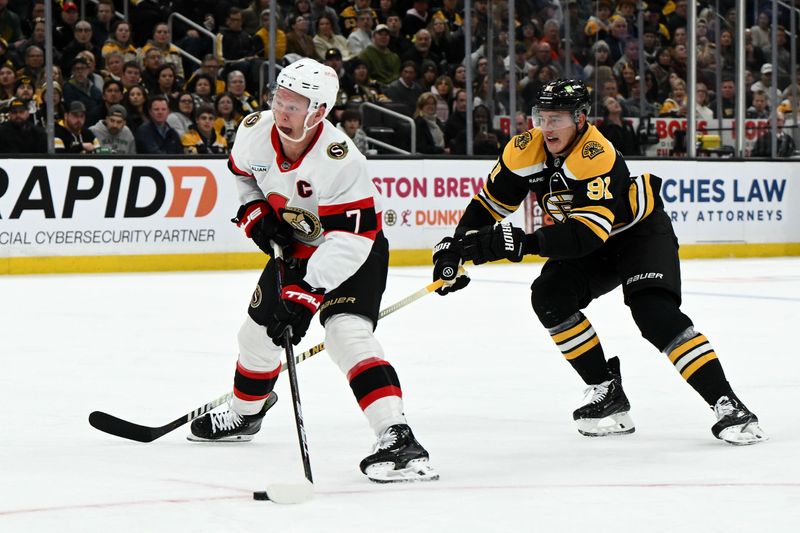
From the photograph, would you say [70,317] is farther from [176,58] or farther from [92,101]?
[176,58]

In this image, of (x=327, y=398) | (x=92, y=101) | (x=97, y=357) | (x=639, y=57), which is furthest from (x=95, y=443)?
(x=639, y=57)

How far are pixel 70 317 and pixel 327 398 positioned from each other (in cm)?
284

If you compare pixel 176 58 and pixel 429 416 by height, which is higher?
pixel 176 58

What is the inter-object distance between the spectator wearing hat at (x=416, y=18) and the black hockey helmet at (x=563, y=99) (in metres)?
8.62

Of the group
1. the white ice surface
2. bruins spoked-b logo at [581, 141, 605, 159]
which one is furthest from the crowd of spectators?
bruins spoked-b logo at [581, 141, 605, 159]

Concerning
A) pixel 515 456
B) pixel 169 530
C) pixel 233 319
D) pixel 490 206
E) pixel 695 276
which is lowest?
pixel 695 276

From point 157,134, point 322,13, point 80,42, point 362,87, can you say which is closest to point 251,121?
point 157,134

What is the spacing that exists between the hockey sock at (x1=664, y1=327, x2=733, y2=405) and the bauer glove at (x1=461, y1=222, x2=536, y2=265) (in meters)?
0.52

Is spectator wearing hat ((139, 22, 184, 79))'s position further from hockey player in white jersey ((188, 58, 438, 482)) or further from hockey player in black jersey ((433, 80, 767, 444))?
hockey player in white jersey ((188, 58, 438, 482))

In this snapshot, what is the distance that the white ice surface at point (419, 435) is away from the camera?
2.72 meters

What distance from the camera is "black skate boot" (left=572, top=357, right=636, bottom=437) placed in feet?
12.5

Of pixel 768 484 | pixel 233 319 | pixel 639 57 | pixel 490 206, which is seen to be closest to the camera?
pixel 768 484

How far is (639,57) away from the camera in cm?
1232

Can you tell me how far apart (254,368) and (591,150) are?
1.16 metres
